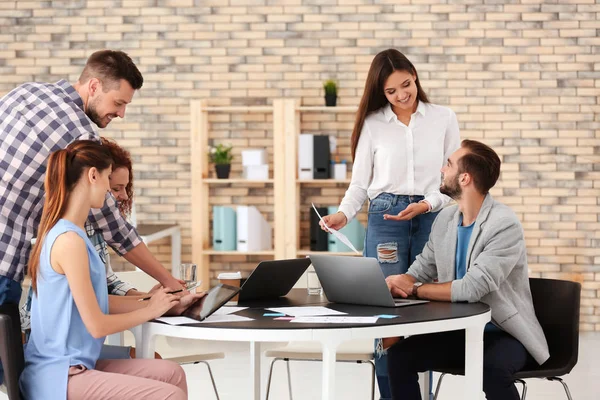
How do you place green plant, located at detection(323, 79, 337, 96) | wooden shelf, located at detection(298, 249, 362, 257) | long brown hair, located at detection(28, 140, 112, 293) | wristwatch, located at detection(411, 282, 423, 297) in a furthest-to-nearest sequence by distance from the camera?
green plant, located at detection(323, 79, 337, 96) → wooden shelf, located at detection(298, 249, 362, 257) → wristwatch, located at detection(411, 282, 423, 297) → long brown hair, located at detection(28, 140, 112, 293)

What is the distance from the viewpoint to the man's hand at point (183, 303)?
8.71ft

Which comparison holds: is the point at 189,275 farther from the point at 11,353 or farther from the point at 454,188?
the point at 454,188

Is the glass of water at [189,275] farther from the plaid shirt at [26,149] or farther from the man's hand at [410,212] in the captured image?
the man's hand at [410,212]

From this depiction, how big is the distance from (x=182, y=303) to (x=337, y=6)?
15.1 feet

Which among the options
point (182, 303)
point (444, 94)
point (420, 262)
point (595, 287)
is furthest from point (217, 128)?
point (182, 303)

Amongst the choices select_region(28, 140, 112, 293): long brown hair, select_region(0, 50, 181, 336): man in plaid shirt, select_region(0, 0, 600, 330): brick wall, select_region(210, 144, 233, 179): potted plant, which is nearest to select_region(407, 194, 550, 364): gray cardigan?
select_region(0, 50, 181, 336): man in plaid shirt

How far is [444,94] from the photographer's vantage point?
6770 millimetres

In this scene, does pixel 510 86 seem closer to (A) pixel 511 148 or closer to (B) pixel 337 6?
(A) pixel 511 148

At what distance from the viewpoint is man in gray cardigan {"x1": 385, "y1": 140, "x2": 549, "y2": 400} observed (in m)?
2.91

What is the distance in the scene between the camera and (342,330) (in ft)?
7.84

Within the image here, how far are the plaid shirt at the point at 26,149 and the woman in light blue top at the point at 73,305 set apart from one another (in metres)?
0.25

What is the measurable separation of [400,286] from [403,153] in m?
0.84

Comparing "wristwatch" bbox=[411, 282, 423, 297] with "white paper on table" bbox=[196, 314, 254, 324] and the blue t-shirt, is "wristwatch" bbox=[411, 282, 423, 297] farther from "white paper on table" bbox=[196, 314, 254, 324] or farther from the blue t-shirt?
"white paper on table" bbox=[196, 314, 254, 324]

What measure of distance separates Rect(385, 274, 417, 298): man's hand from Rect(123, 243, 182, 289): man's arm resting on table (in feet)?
2.56
